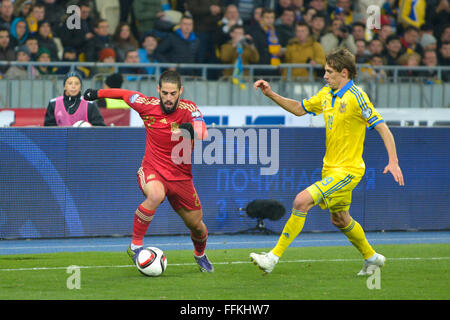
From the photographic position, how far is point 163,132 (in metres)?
9.54

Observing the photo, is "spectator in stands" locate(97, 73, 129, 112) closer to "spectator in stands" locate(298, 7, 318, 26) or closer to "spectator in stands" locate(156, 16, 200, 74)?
"spectator in stands" locate(156, 16, 200, 74)

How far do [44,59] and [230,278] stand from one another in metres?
8.35

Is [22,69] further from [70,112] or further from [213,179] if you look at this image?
[213,179]

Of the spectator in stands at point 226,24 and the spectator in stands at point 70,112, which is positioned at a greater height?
the spectator in stands at point 226,24

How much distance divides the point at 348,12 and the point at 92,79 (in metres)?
6.80

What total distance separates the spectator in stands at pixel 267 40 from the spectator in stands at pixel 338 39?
3.28 ft

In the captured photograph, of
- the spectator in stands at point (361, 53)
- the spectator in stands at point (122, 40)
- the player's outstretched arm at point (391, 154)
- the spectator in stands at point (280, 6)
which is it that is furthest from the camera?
the spectator in stands at point (280, 6)

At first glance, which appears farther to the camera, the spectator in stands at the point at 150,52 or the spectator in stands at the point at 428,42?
the spectator in stands at the point at 428,42

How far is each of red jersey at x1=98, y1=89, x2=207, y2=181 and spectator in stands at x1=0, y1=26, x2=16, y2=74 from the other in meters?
7.26

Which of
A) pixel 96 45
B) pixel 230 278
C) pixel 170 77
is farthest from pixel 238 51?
pixel 230 278

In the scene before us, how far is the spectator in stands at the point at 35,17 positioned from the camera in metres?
16.8

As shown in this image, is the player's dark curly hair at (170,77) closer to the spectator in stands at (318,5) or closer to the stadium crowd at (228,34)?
the stadium crowd at (228,34)

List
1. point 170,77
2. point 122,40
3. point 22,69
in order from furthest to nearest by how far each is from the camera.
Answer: point 122,40, point 22,69, point 170,77

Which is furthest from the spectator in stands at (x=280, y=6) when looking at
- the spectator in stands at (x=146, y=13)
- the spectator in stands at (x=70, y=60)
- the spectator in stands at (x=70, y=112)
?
the spectator in stands at (x=70, y=112)
